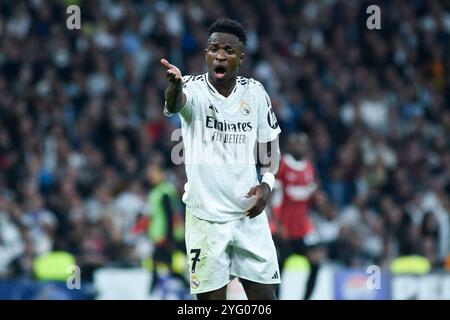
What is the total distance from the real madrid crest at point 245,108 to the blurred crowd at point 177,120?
22.0 ft

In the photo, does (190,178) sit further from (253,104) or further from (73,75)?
(73,75)

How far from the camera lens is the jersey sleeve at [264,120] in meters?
7.27

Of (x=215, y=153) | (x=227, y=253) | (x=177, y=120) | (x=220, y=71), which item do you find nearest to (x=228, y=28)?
(x=220, y=71)

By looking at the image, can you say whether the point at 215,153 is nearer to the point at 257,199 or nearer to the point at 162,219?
the point at 257,199

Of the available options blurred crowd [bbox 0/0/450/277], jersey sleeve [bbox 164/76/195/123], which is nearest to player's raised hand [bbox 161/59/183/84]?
jersey sleeve [bbox 164/76/195/123]

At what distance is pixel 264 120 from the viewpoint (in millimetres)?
7285

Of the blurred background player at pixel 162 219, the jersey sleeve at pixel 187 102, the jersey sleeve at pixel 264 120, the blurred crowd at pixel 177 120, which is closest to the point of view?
the jersey sleeve at pixel 187 102

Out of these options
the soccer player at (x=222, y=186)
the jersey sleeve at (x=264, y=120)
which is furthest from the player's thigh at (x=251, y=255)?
the jersey sleeve at (x=264, y=120)

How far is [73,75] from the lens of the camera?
16.6 metres

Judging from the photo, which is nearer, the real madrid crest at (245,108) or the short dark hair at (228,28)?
the short dark hair at (228,28)

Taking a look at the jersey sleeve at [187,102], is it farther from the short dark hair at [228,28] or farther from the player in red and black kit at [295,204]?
the player in red and black kit at [295,204]

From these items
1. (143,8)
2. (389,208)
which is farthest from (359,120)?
(143,8)

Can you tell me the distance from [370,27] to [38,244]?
7002 millimetres
